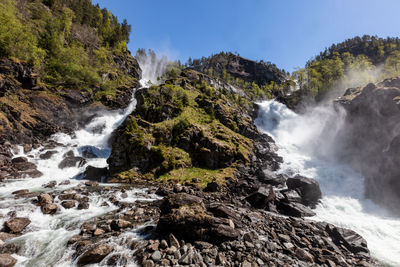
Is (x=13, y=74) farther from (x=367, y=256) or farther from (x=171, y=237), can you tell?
(x=367, y=256)

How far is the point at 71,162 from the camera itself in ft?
85.9

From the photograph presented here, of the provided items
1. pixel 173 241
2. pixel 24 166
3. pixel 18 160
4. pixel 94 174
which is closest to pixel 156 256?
pixel 173 241

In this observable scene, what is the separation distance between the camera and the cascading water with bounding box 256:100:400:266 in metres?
14.2

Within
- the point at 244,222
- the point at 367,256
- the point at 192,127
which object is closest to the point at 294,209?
the point at 367,256

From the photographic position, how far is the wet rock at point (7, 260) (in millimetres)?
6427

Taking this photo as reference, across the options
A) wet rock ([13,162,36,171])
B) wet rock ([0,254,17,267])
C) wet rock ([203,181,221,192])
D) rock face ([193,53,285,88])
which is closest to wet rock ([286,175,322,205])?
wet rock ([203,181,221,192])

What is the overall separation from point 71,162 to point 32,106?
14.8 metres

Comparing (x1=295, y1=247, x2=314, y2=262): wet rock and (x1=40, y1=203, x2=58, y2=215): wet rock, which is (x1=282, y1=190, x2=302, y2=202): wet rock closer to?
(x1=295, y1=247, x2=314, y2=262): wet rock

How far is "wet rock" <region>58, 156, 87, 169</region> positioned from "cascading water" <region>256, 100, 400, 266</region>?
33.6 m

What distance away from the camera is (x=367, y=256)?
10242 millimetres

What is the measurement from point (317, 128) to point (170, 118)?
46.8 metres

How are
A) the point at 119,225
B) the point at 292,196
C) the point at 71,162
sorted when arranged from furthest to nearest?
the point at 71,162, the point at 292,196, the point at 119,225

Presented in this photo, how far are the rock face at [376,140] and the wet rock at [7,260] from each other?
33664 millimetres

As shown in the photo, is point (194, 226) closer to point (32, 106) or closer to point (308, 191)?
point (308, 191)
